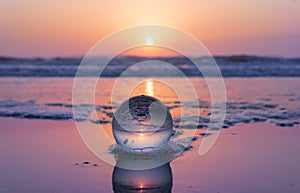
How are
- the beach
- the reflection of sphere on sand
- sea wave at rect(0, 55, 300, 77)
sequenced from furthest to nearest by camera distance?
sea wave at rect(0, 55, 300, 77) < the beach < the reflection of sphere on sand

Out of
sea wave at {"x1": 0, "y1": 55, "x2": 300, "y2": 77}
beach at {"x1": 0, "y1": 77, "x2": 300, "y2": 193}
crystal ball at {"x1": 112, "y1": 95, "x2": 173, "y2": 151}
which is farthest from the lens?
sea wave at {"x1": 0, "y1": 55, "x2": 300, "y2": 77}

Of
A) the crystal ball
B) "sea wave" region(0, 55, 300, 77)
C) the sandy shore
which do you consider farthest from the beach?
"sea wave" region(0, 55, 300, 77)

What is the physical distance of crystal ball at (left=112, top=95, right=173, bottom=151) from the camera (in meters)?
4.34

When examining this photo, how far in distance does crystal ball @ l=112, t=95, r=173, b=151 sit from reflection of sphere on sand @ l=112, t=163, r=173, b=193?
358mm

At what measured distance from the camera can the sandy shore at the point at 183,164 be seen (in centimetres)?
356

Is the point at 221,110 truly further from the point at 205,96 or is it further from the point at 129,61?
the point at 129,61

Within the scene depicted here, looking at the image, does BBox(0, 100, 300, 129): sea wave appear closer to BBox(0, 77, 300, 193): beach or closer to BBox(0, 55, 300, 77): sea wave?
BBox(0, 77, 300, 193): beach

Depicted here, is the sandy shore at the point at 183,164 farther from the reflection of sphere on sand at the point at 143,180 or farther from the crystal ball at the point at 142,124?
the crystal ball at the point at 142,124

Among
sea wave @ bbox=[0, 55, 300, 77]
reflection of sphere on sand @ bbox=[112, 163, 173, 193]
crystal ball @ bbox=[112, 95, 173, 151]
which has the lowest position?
reflection of sphere on sand @ bbox=[112, 163, 173, 193]

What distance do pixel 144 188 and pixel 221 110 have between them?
4.88m

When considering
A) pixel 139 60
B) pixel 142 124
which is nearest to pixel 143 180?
pixel 142 124

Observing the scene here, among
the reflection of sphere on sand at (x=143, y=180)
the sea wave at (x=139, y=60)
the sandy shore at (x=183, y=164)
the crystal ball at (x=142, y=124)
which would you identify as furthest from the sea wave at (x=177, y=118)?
the sea wave at (x=139, y=60)

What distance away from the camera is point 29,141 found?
17.6 feet

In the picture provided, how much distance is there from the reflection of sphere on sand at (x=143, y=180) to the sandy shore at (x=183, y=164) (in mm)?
63
